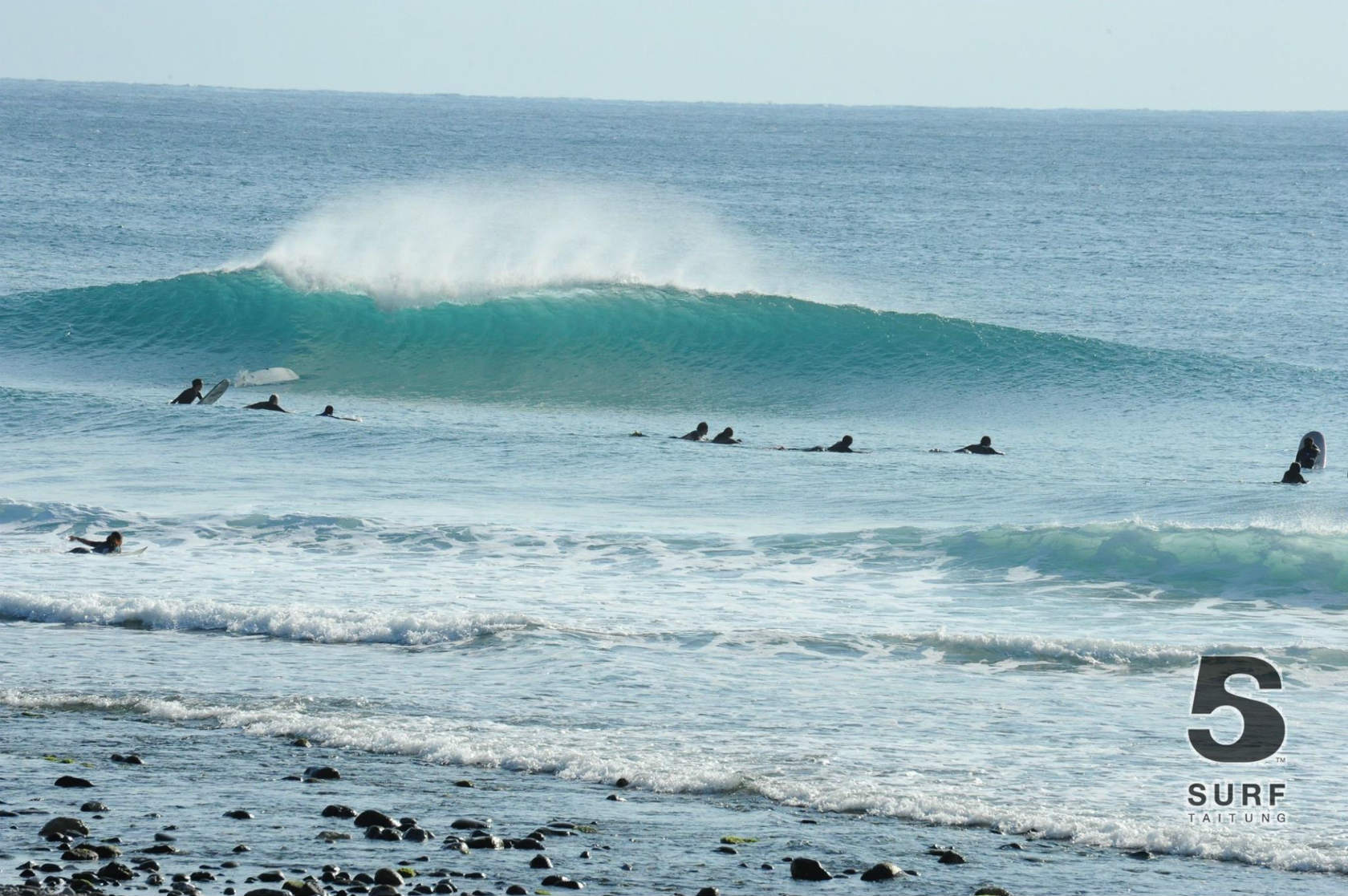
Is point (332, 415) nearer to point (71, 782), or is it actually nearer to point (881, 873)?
point (71, 782)

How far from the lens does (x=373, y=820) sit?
22.0 feet

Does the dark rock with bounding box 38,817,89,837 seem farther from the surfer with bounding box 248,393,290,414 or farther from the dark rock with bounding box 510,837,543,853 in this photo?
the surfer with bounding box 248,393,290,414

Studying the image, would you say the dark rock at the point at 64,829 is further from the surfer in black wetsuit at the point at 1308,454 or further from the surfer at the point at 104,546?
the surfer in black wetsuit at the point at 1308,454

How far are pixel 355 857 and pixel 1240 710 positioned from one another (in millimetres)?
5110

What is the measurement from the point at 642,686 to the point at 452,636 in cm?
171

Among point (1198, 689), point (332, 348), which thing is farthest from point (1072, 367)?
point (1198, 689)

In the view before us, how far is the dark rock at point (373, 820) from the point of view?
6.67 m

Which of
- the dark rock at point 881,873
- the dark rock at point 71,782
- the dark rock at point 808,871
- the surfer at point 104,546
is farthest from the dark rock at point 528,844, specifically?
the surfer at point 104,546

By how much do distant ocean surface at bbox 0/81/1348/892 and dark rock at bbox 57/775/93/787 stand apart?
22.9 inches

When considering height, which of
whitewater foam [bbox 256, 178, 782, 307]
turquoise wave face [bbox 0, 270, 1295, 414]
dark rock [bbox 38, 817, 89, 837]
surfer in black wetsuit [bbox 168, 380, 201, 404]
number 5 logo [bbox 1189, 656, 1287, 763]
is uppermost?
whitewater foam [bbox 256, 178, 782, 307]

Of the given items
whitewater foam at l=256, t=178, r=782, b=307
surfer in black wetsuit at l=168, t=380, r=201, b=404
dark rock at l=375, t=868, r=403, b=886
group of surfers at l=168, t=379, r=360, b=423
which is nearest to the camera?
dark rock at l=375, t=868, r=403, b=886

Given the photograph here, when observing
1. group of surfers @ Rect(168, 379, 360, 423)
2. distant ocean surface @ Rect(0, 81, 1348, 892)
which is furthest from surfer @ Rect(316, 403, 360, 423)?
distant ocean surface @ Rect(0, 81, 1348, 892)

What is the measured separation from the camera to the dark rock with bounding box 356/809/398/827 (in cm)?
667

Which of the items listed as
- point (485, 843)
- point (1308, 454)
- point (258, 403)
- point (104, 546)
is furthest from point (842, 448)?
point (485, 843)
